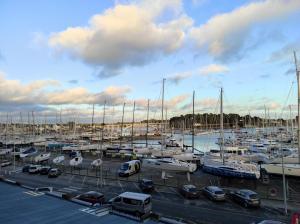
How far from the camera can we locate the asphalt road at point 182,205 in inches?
1062

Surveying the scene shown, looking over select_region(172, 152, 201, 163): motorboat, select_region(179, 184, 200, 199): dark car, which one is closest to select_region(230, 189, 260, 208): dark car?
select_region(179, 184, 200, 199): dark car

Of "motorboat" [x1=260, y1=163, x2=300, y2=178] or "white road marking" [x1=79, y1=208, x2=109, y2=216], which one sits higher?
"motorboat" [x1=260, y1=163, x2=300, y2=178]

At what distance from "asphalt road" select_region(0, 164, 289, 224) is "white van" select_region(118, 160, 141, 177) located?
2.28 m

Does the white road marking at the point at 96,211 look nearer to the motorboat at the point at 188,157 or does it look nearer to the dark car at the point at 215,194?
the dark car at the point at 215,194

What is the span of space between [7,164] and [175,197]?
45.7 metres

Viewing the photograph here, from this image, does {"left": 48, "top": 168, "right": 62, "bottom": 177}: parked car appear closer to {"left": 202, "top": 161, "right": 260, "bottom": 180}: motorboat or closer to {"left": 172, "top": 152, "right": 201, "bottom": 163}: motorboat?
{"left": 172, "top": 152, "right": 201, "bottom": 163}: motorboat

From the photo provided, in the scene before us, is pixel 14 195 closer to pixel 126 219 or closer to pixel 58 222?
pixel 58 222

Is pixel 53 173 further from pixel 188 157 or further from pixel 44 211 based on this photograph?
pixel 44 211

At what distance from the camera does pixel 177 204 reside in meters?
31.5

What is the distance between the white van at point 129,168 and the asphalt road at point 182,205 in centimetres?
228

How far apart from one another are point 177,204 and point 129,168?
1676 cm

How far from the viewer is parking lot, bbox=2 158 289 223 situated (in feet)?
89.0

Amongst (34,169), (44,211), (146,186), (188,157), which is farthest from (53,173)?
(44,211)

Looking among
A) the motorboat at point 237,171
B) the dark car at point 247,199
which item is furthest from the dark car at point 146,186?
the motorboat at point 237,171
